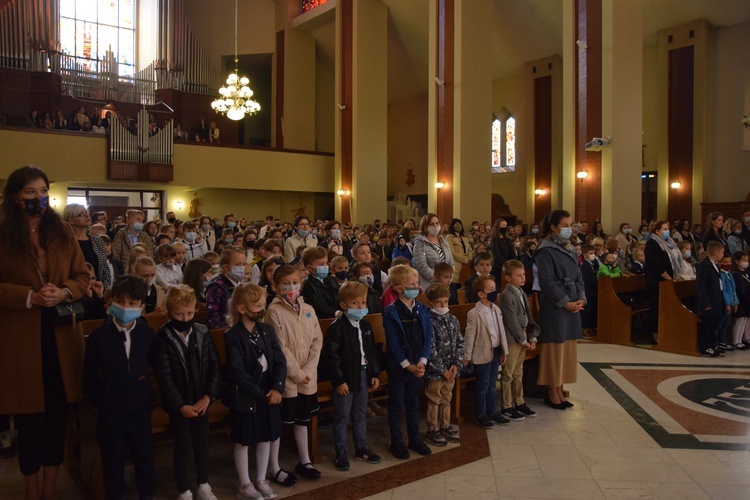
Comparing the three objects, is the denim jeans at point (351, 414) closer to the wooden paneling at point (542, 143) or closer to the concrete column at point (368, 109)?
the concrete column at point (368, 109)

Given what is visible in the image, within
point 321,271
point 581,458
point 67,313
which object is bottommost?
point 581,458

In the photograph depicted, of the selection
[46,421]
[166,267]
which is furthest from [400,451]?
[166,267]

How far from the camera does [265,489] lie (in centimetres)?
360

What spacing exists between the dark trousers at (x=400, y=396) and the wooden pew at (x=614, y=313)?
4761mm

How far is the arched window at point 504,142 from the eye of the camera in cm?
2222

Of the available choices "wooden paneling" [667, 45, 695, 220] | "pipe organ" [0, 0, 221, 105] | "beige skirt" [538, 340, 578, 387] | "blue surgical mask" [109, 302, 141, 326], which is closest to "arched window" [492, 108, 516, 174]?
"wooden paneling" [667, 45, 695, 220]

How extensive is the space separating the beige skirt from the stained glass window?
754 inches

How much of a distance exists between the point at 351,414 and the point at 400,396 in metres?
0.36

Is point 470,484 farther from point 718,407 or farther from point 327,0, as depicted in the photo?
point 327,0

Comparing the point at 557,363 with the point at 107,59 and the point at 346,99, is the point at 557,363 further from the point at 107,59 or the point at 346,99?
the point at 107,59

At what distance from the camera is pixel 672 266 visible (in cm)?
834

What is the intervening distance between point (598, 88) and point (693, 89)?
16.7 feet

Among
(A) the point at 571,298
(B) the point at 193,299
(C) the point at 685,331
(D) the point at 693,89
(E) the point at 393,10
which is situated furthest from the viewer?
(E) the point at 393,10

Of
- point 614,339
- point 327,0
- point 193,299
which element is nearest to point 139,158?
point 327,0
